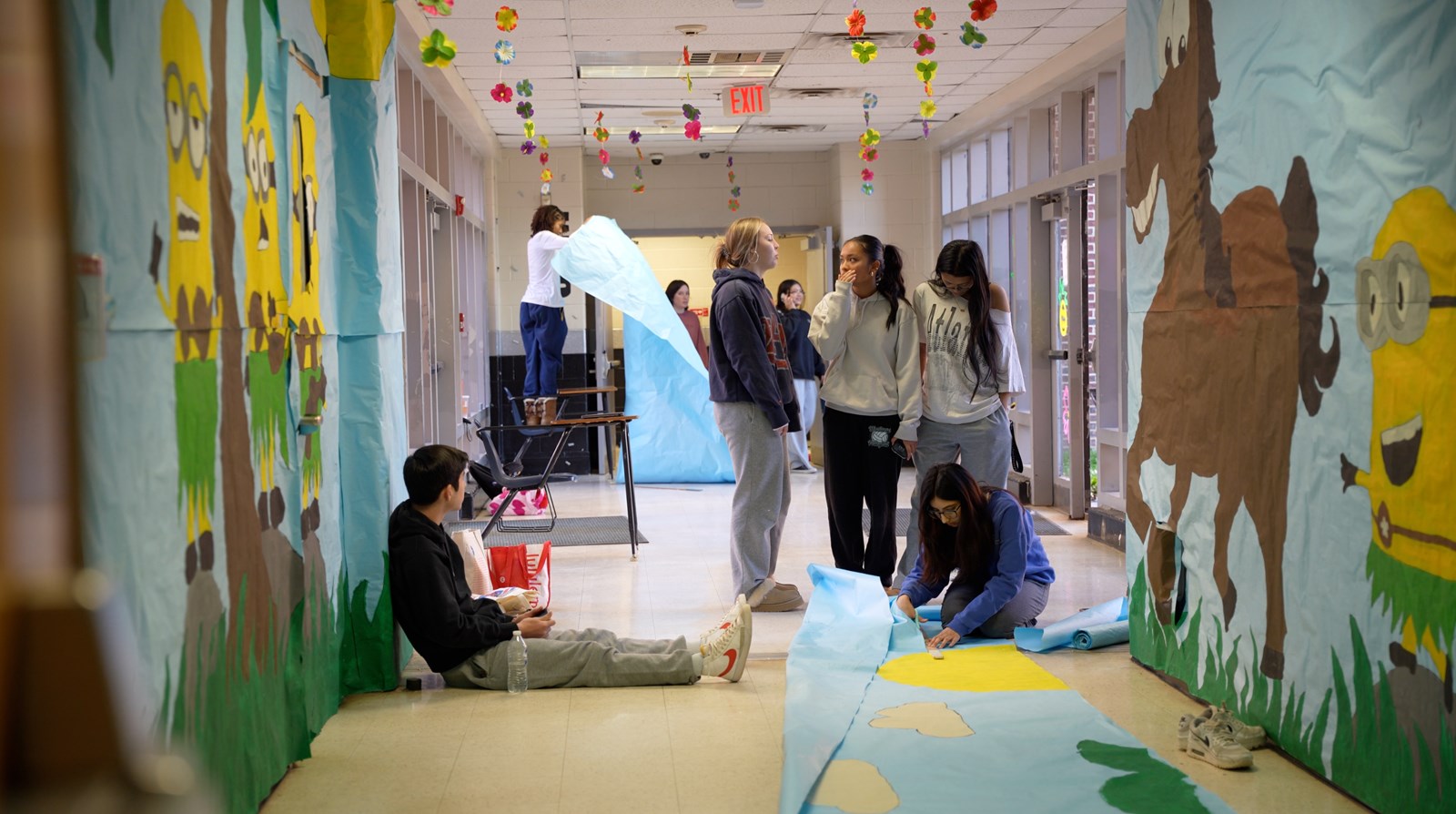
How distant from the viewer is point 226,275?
2.74 meters

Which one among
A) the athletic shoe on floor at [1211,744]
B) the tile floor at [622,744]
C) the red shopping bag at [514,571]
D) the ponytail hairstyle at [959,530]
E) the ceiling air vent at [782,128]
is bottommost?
the tile floor at [622,744]

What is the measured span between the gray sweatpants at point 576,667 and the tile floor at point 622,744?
46 mm

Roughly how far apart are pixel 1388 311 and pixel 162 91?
7.95 feet

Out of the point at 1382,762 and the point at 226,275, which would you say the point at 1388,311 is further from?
the point at 226,275

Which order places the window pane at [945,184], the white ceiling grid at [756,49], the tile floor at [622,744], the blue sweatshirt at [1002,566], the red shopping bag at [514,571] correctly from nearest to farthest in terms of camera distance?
the tile floor at [622,744], the blue sweatshirt at [1002,566], the red shopping bag at [514,571], the white ceiling grid at [756,49], the window pane at [945,184]

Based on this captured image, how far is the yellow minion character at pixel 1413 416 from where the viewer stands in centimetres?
254

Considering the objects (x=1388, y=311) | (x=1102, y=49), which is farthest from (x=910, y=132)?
(x=1388, y=311)

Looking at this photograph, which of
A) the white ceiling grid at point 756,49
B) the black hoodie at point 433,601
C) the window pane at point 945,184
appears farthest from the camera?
the window pane at point 945,184

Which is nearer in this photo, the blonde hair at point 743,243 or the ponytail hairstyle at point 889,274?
the blonde hair at point 743,243

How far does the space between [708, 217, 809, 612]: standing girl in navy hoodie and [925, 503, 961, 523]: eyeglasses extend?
0.75 metres

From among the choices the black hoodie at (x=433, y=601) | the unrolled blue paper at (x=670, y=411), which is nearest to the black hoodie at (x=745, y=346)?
the black hoodie at (x=433, y=601)

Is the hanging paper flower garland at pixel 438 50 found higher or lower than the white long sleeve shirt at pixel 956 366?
higher

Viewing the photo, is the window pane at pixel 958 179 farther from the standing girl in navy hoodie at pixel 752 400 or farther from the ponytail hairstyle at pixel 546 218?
the standing girl in navy hoodie at pixel 752 400

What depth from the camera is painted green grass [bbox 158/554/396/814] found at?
2531 mm
